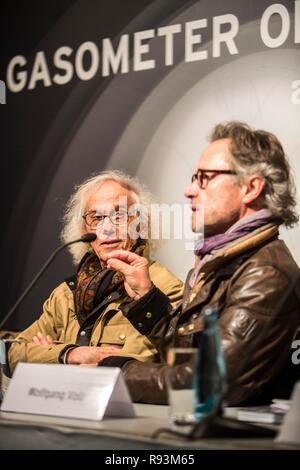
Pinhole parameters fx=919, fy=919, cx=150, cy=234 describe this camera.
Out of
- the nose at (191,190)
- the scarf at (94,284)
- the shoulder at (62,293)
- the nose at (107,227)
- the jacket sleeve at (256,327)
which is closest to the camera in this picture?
the jacket sleeve at (256,327)

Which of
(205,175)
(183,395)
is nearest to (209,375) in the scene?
(183,395)

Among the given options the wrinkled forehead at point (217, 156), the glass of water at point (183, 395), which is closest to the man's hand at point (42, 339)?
the wrinkled forehead at point (217, 156)

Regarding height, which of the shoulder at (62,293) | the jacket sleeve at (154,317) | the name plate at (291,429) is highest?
the shoulder at (62,293)

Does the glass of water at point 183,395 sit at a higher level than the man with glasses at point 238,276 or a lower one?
lower

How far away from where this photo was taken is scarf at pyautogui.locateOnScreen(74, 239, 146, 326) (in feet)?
13.9

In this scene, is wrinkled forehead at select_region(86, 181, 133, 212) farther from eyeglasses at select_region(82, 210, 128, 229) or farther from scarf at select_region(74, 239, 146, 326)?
scarf at select_region(74, 239, 146, 326)

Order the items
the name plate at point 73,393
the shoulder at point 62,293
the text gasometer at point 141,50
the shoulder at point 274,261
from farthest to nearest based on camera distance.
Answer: the shoulder at point 62,293 → the text gasometer at point 141,50 → the shoulder at point 274,261 → the name plate at point 73,393

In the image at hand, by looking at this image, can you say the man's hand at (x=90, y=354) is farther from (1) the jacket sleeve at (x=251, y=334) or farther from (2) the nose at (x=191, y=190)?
(2) the nose at (x=191, y=190)

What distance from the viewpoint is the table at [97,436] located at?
2.10 meters

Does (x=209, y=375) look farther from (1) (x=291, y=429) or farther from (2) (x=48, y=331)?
(2) (x=48, y=331)

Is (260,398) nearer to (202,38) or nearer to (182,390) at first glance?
(182,390)

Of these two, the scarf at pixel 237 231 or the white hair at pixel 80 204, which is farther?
the white hair at pixel 80 204

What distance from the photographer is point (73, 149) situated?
4.60 metres
